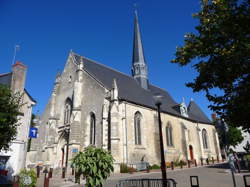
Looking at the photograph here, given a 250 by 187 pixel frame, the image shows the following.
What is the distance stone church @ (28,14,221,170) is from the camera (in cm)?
2006

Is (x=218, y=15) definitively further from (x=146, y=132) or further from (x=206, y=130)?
(x=206, y=130)

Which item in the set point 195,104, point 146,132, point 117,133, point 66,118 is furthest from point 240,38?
point 195,104

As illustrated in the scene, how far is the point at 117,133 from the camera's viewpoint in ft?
62.5

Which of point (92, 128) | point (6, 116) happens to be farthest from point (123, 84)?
point (6, 116)

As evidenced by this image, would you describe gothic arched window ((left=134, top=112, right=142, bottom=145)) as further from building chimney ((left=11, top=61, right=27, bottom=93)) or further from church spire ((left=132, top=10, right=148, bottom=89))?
building chimney ((left=11, top=61, right=27, bottom=93))

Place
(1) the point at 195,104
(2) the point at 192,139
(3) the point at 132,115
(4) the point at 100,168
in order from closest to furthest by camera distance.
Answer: (4) the point at 100,168 → (3) the point at 132,115 → (2) the point at 192,139 → (1) the point at 195,104

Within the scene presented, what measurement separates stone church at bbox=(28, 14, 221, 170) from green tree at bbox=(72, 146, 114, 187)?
10.3 m

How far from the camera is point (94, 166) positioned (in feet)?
26.2

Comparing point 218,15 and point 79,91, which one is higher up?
point 79,91

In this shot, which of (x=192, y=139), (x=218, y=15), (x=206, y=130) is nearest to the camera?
(x=218, y=15)

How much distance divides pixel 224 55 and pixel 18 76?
15.0 meters

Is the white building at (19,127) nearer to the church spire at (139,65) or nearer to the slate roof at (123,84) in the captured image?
the slate roof at (123,84)

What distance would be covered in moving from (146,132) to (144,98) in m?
4.96

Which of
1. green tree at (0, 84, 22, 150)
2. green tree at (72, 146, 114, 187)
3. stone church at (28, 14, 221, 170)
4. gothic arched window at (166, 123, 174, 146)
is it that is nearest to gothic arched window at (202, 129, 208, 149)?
stone church at (28, 14, 221, 170)
